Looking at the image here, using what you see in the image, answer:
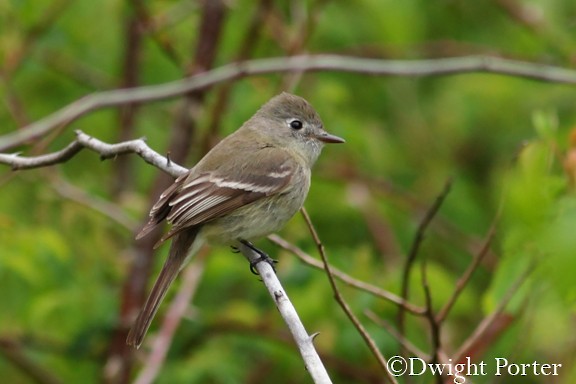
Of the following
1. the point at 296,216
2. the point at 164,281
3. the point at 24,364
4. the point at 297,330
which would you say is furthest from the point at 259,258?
the point at 24,364

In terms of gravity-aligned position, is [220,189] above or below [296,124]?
below

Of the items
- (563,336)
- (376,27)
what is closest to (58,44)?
(376,27)

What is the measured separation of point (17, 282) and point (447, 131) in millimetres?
4048

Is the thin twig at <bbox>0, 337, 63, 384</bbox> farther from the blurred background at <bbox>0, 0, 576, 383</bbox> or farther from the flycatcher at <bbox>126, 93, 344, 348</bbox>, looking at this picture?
the flycatcher at <bbox>126, 93, 344, 348</bbox>

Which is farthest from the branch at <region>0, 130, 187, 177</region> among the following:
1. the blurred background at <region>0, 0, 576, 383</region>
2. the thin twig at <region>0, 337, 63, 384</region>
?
the thin twig at <region>0, 337, 63, 384</region>

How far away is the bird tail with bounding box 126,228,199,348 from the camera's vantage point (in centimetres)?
414

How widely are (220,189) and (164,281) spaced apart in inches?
22.8

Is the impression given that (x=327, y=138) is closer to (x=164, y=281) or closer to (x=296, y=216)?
(x=296, y=216)

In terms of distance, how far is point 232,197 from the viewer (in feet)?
15.7

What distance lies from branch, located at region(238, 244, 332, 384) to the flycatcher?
2.08 ft

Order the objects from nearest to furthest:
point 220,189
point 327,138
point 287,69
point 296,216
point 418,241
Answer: point 418,241 → point 220,189 → point 327,138 → point 287,69 → point 296,216

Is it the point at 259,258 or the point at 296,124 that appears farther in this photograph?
the point at 296,124

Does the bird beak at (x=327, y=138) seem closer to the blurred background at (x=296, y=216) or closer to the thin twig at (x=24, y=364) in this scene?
the blurred background at (x=296, y=216)

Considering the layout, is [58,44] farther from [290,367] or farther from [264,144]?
[290,367]
